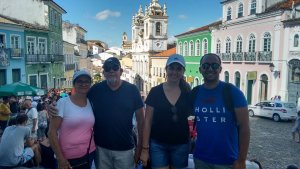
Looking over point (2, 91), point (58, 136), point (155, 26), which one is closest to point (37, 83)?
point (2, 91)

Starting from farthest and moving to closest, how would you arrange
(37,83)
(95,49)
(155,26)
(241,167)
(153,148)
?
(95,49), (155,26), (37,83), (153,148), (241,167)

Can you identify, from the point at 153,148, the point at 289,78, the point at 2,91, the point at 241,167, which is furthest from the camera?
the point at 289,78

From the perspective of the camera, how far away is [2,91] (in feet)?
36.3

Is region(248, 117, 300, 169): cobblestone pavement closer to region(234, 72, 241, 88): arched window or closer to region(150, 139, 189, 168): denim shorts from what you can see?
region(150, 139, 189, 168): denim shorts

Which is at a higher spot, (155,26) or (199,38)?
(155,26)

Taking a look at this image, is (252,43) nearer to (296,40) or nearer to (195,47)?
(296,40)

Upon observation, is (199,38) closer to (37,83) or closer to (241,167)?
(37,83)

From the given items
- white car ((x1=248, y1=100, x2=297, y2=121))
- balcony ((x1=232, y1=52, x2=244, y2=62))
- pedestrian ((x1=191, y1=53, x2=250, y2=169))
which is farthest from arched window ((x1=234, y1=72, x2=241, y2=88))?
pedestrian ((x1=191, y1=53, x2=250, y2=169))

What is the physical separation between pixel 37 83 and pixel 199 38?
18306 millimetres

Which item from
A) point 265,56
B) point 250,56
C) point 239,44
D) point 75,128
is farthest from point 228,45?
point 75,128

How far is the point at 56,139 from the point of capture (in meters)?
3.59

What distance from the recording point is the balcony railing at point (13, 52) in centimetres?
2166

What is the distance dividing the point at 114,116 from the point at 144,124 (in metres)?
0.41

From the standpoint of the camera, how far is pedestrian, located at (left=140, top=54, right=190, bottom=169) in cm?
364
